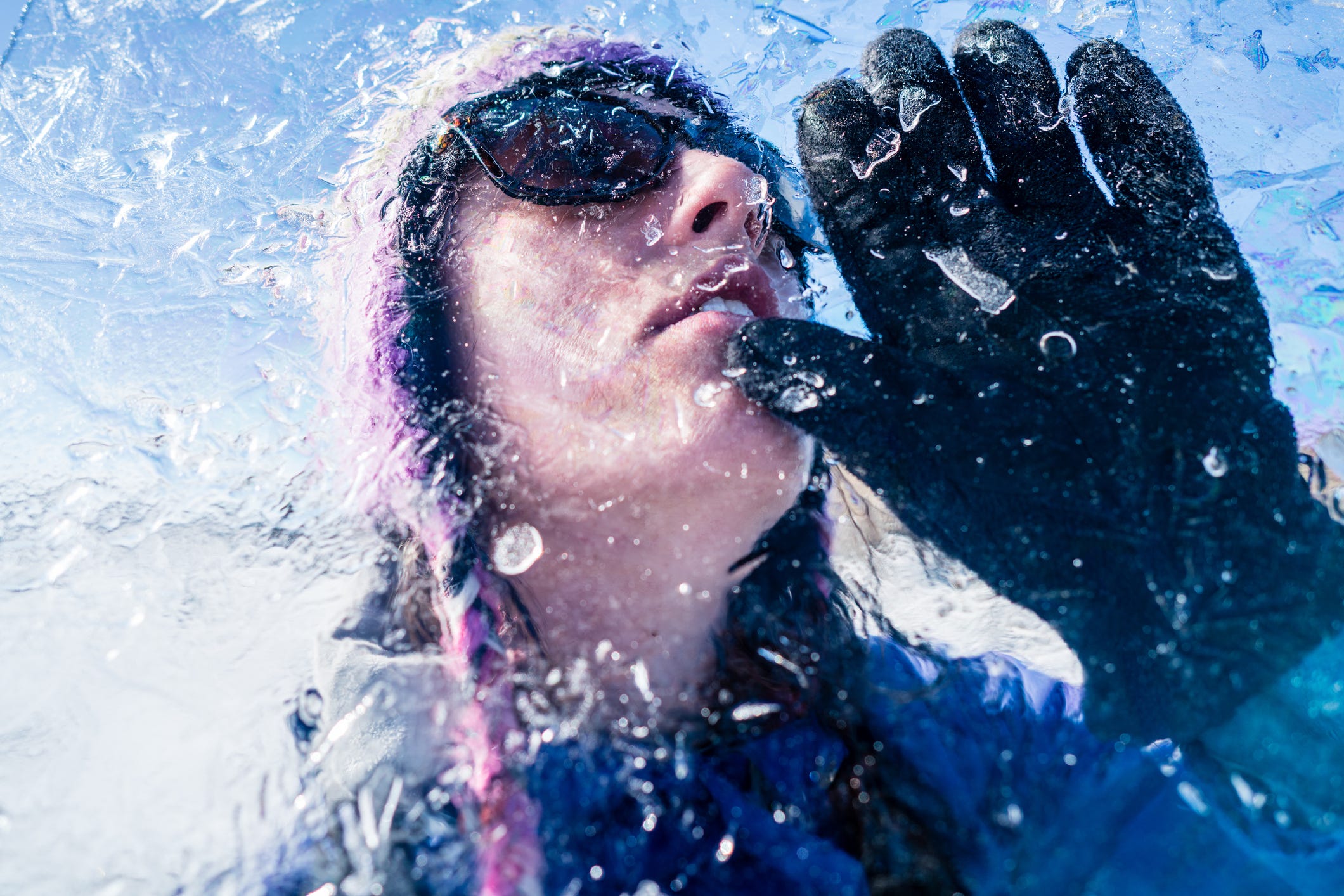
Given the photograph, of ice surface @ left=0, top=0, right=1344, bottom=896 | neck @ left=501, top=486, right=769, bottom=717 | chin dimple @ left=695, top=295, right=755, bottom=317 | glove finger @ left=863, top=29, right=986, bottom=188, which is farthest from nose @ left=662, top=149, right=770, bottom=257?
neck @ left=501, top=486, right=769, bottom=717

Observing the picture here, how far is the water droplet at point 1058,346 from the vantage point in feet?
4.28

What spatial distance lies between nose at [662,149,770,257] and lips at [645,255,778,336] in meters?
0.05

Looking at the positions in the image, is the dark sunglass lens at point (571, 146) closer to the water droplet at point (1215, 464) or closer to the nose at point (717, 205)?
the nose at point (717, 205)

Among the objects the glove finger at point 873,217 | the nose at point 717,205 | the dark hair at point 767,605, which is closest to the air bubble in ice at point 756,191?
the nose at point 717,205

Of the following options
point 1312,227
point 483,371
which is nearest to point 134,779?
point 483,371

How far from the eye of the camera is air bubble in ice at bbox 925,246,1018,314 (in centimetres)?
142

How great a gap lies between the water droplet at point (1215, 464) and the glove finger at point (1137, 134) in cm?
54

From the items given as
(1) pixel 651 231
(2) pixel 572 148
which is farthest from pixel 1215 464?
(2) pixel 572 148

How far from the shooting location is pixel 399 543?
1482 millimetres

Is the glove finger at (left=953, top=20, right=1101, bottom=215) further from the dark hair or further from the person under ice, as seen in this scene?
the dark hair

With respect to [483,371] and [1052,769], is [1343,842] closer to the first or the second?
[1052,769]

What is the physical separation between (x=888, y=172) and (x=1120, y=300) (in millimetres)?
566

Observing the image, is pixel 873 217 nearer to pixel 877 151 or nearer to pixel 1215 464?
pixel 877 151

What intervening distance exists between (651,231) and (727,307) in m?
0.23
